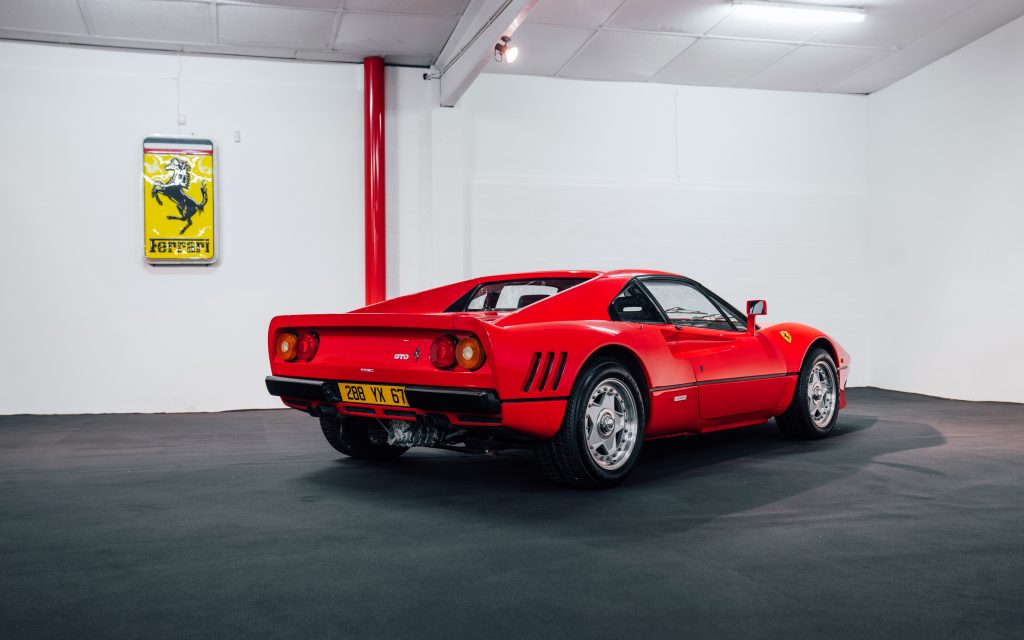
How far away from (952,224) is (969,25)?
6.78 ft

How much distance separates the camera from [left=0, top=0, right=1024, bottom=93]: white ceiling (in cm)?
707

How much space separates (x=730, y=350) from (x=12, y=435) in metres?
5.39

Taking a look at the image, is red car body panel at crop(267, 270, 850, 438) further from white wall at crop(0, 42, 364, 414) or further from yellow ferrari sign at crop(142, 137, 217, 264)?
yellow ferrari sign at crop(142, 137, 217, 264)

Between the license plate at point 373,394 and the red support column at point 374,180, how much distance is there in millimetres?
4290

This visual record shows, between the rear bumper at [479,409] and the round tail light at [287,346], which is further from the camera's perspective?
the round tail light at [287,346]

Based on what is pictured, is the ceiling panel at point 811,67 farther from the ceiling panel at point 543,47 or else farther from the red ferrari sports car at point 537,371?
the red ferrari sports car at point 537,371

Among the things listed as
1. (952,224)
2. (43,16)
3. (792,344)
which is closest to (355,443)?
(792,344)

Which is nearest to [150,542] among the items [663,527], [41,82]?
[663,527]

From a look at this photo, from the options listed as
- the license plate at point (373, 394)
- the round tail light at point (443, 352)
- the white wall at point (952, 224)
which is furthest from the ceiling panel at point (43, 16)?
the white wall at point (952, 224)

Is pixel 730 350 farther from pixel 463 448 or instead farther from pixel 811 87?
pixel 811 87

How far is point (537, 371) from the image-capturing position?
11.8 feet

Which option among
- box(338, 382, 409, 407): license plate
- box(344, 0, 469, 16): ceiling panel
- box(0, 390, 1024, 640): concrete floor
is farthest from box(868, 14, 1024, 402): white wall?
box(338, 382, 409, 407): license plate

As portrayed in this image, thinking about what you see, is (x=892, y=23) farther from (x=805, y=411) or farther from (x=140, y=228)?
(x=140, y=228)

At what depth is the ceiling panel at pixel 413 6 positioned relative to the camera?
6.93m
